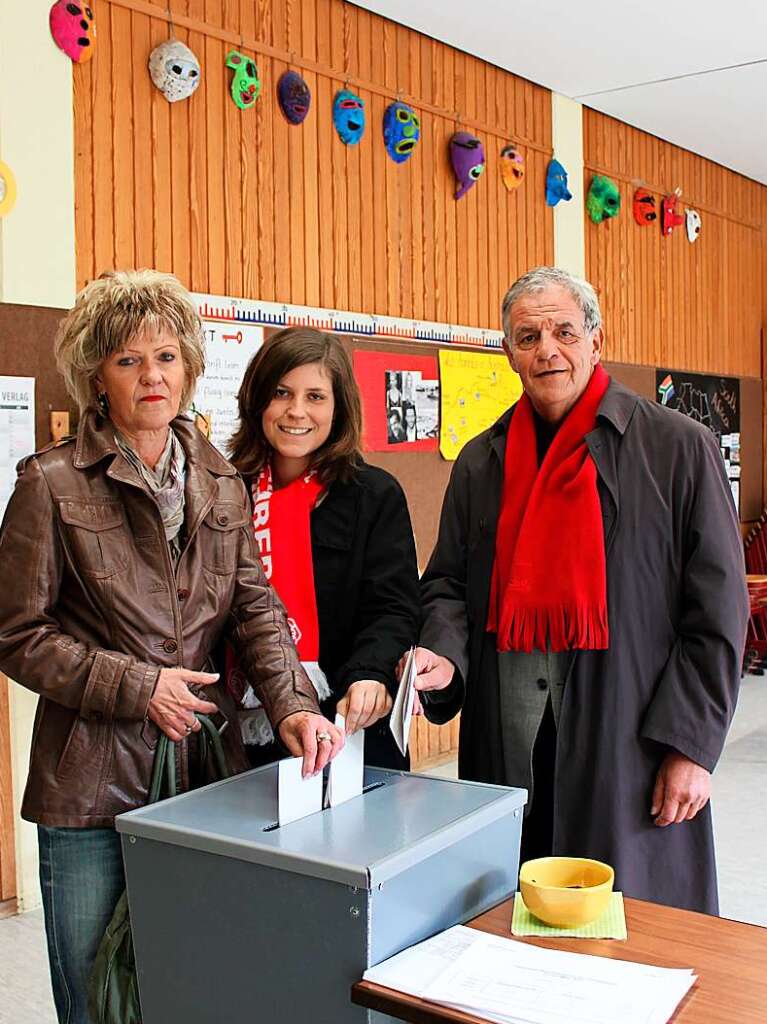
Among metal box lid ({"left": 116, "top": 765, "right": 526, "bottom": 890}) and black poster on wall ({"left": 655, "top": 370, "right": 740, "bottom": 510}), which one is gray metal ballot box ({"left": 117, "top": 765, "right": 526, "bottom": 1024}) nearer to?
metal box lid ({"left": 116, "top": 765, "right": 526, "bottom": 890})

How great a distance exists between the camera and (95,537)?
1.79 m

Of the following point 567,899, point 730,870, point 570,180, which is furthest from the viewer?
point 570,180

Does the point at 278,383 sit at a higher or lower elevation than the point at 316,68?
lower

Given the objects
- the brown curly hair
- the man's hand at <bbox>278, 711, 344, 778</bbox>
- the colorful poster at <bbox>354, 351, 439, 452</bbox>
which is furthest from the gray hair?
the colorful poster at <bbox>354, 351, 439, 452</bbox>

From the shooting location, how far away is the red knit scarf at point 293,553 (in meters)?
2.21

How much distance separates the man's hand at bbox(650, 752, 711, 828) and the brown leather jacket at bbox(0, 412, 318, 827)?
0.75 metres

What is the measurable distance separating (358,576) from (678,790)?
0.74 meters

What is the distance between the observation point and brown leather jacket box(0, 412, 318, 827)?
1.76 metres

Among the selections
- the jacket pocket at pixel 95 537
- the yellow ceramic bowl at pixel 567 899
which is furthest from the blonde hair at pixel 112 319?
the yellow ceramic bowl at pixel 567 899

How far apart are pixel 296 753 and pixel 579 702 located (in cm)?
64

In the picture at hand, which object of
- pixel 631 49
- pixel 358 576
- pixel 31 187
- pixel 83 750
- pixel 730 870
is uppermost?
pixel 631 49

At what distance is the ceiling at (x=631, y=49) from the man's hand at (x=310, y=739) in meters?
3.86

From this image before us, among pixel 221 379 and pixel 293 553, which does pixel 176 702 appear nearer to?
pixel 293 553

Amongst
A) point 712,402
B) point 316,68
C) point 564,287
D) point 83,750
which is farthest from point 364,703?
point 712,402
